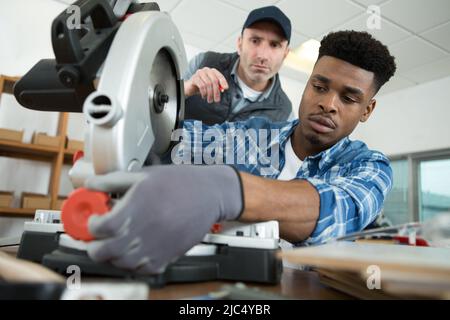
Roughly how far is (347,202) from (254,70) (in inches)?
51.8

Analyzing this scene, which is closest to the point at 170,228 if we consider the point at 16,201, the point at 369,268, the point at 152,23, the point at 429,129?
the point at 369,268

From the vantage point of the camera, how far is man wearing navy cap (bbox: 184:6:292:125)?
1.55 m

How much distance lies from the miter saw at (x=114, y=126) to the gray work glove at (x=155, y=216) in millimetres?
27

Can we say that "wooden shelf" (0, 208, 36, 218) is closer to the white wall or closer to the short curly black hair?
the short curly black hair

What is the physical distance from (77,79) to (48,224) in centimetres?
21

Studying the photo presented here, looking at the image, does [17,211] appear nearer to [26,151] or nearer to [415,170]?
[26,151]

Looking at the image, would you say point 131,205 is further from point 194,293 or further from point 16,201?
point 16,201

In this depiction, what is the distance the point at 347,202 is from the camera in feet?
1.79

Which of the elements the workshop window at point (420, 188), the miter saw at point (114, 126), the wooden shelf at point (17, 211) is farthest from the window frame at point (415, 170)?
the miter saw at point (114, 126)

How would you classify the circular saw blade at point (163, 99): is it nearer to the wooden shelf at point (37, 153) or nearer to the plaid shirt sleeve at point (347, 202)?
the plaid shirt sleeve at point (347, 202)

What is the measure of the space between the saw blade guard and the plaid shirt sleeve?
0.29 metres

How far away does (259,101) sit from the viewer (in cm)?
170

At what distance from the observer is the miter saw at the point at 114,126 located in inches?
15.4

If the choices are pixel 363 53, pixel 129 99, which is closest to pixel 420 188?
pixel 363 53
